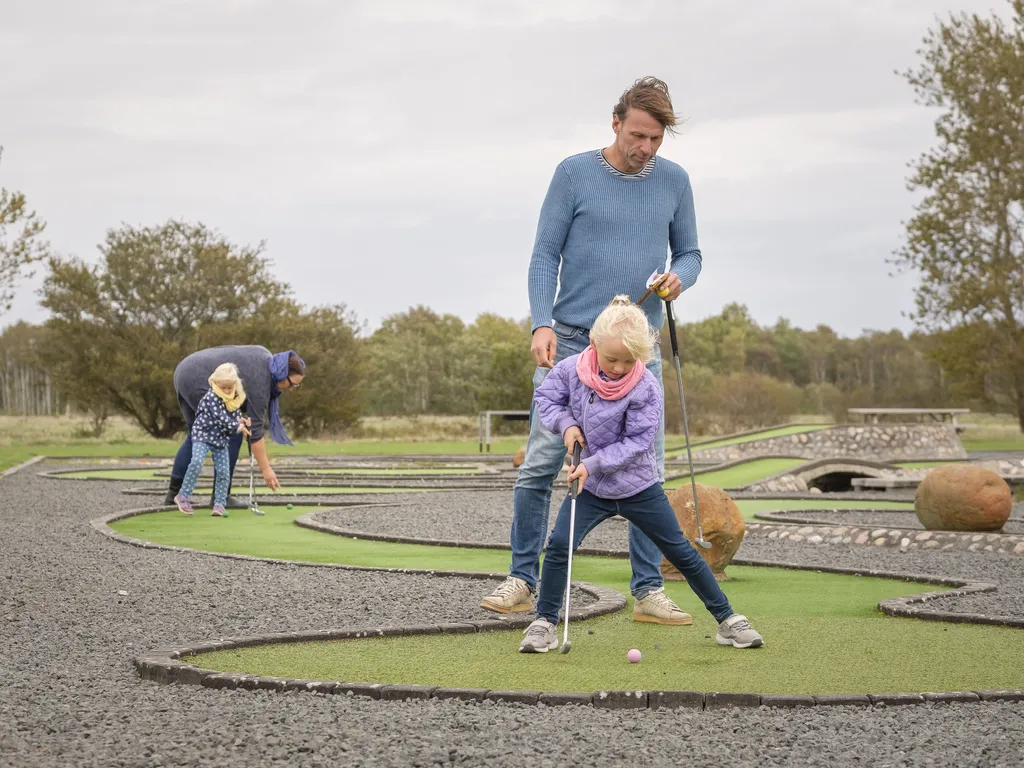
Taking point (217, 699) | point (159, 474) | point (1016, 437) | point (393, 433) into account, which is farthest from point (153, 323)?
point (217, 699)

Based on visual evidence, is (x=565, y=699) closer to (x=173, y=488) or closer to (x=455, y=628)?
(x=455, y=628)

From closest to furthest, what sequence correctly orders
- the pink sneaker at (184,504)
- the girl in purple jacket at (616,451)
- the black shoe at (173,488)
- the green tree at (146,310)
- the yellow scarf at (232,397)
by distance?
the girl in purple jacket at (616,451), the yellow scarf at (232,397), the pink sneaker at (184,504), the black shoe at (173,488), the green tree at (146,310)

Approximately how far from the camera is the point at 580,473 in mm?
4941

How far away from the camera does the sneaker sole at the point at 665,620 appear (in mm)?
5586

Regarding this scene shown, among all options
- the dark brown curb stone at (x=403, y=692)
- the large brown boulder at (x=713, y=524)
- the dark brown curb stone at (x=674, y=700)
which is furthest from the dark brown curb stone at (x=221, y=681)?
the large brown boulder at (x=713, y=524)

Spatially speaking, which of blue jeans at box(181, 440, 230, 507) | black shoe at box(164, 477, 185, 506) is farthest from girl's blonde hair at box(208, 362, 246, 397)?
black shoe at box(164, 477, 185, 506)

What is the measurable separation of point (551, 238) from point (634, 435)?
47.4 inches

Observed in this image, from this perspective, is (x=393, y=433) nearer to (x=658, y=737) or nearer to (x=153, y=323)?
(x=153, y=323)

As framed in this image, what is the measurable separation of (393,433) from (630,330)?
4201cm

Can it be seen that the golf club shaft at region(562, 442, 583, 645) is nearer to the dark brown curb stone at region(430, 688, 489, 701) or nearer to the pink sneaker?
the dark brown curb stone at region(430, 688, 489, 701)

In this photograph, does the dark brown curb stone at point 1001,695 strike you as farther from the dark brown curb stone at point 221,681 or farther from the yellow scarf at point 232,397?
the yellow scarf at point 232,397

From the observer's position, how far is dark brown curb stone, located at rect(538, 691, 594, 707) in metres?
3.99

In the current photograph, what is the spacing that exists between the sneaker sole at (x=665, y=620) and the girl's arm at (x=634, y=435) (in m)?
0.98

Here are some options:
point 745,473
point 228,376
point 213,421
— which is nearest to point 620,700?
point 228,376
